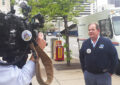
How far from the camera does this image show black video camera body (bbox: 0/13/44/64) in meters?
1.55

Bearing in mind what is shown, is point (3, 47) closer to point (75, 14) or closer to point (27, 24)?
point (27, 24)

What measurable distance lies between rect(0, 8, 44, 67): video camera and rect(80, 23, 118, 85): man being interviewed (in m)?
2.09

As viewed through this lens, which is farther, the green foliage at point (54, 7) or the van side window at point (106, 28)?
the green foliage at point (54, 7)

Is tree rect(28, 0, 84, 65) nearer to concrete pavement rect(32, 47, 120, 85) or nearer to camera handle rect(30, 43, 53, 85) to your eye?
concrete pavement rect(32, 47, 120, 85)

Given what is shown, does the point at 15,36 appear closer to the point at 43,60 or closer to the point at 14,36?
the point at 14,36

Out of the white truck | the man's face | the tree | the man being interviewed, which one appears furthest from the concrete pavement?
the man's face

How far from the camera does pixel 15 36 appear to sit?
1581 millimetres

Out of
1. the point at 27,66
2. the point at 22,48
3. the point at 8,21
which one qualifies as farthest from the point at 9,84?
the point at 8,21

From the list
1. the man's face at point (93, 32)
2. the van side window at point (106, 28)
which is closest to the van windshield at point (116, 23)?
the van side window at point (106, 28)

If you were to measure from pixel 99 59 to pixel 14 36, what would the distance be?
7.42 ft

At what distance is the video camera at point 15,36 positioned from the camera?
1.55 m

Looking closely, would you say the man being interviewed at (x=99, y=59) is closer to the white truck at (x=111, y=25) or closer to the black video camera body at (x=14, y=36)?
the black video camera body at (x=14, y=36)

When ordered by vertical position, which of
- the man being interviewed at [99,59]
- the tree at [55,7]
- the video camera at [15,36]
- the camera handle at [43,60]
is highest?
the tree at [55,7]

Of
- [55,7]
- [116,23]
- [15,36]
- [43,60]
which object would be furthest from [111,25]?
[15,36]
